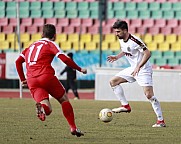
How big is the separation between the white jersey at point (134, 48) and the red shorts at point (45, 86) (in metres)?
3.32

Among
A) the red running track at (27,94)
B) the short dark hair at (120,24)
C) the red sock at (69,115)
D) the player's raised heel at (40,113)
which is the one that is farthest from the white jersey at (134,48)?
the red running track at (27,94)

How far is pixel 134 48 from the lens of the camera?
1401 cm

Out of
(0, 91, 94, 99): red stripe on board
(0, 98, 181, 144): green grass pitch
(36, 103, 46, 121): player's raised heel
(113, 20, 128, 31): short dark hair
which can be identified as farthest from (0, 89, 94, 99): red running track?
(36, 103, 46, 121): player's raised heel

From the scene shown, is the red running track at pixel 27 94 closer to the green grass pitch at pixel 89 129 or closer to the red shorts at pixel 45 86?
the green grass pitch at pixel 89 129

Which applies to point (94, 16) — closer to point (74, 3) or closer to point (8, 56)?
point (74, 3)

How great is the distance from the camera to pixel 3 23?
111 ft

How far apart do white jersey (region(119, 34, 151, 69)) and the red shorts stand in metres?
3.32

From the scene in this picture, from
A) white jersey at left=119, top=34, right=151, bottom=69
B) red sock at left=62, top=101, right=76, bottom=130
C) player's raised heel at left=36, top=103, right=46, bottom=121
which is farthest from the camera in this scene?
white jersey at left=119, top=34, right=151, bottom=69

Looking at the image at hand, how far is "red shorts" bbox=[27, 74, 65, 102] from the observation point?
1079 cm

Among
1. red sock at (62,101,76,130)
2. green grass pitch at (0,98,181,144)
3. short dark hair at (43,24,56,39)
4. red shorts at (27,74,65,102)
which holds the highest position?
short dark hair at (43,24,56,39)

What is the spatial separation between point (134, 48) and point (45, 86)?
3624 mm

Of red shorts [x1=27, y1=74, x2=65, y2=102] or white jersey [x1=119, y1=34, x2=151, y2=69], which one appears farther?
white jersey [x1=119, y1=34, x2=151, y2=69]

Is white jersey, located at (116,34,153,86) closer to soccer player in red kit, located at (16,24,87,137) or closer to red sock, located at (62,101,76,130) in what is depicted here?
soccer player in red kit, located at (16,24,87,137)

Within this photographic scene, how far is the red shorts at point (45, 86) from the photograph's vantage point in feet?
35.4
